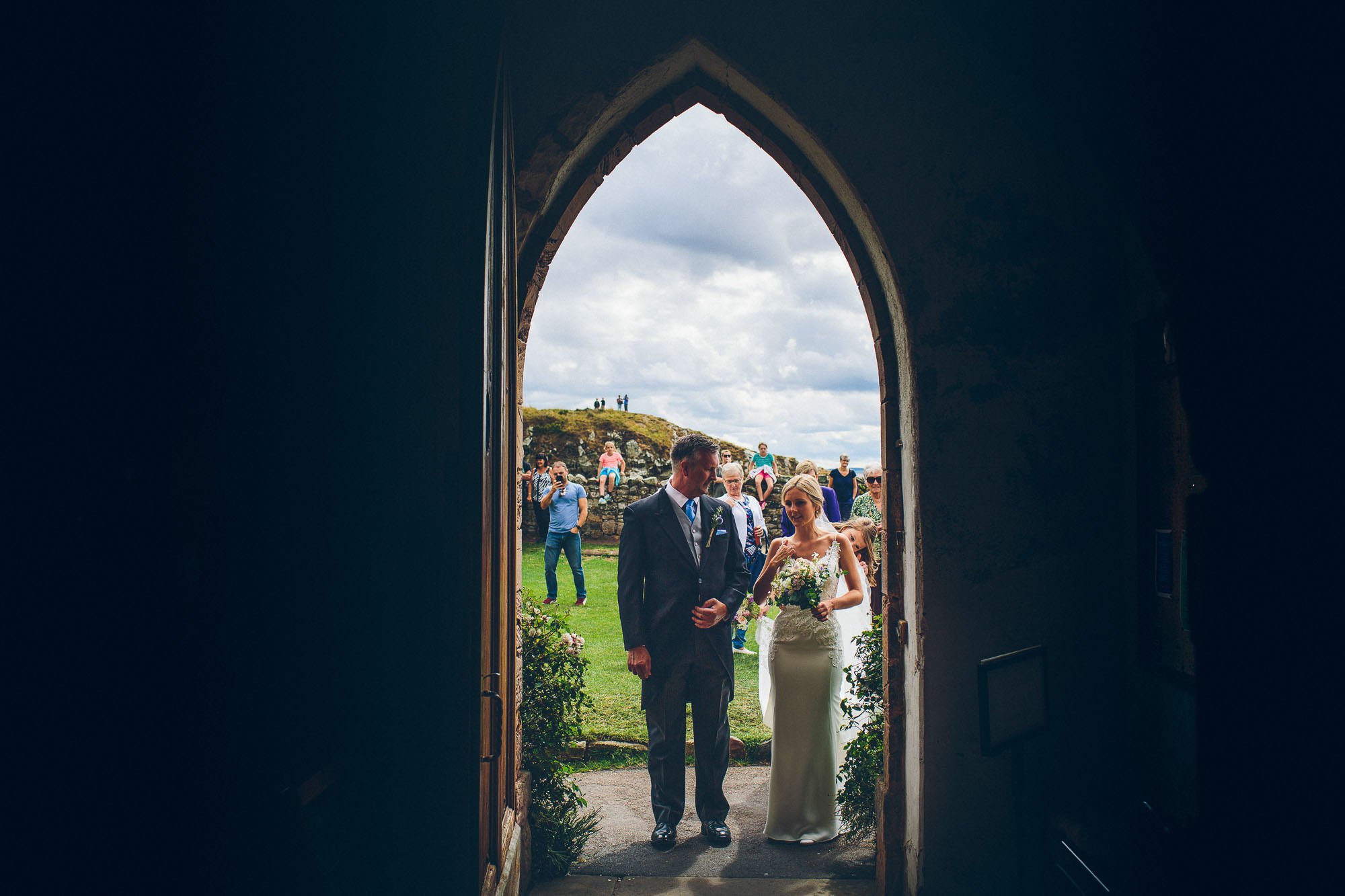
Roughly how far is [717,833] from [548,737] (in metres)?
1.16

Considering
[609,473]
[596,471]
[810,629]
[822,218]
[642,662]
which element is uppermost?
[822,218]

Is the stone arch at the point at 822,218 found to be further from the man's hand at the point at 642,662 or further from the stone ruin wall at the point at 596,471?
the stone ruin wall at the point at 596,471

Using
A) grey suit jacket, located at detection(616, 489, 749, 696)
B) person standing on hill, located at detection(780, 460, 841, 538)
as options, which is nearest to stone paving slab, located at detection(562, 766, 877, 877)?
grey suit jacket, located at detection(616, 489, 749, 696)

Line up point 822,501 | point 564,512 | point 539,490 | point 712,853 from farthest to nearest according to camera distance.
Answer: point 539,490 → point 564,512 → point 822,501 → point 712,853

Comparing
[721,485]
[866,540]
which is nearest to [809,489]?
[866,540]

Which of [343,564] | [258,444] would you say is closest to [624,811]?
[343,564]

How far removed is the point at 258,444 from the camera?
2137 millimetres

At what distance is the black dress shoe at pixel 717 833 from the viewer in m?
A: 4.00

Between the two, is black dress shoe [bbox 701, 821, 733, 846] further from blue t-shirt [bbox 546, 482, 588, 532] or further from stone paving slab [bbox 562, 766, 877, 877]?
blue t-shirt [bbox 546, 482, 588, 532]

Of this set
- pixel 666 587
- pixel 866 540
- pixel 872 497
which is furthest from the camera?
pixel 872 497

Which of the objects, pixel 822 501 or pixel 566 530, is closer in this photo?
pixel 822 501

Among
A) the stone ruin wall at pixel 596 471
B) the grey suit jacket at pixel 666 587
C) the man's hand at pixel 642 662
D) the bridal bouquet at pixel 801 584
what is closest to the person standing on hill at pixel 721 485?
the stone ruin wall at pixel 596 471

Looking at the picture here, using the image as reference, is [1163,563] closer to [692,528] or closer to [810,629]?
[810,629]

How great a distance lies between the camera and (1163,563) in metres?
2.77
